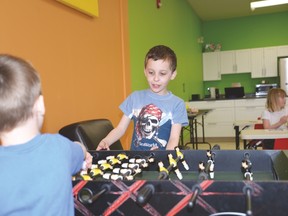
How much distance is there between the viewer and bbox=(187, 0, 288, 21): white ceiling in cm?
680

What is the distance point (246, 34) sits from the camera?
806 cm

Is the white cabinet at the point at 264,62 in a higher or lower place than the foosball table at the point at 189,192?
higher

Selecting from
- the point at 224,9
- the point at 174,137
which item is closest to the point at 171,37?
the point at 224,9

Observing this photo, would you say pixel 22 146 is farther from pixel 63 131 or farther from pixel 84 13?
pixel 84 13

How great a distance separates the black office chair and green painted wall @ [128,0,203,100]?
1.40 meters

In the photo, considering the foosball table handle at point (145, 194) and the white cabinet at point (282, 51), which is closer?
the foosball table handle at point (145, 194)

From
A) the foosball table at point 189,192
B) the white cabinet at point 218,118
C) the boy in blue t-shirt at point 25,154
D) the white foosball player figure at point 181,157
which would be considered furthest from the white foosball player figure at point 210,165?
the white cabinet at point 218,118

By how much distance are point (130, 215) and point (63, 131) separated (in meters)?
1.14

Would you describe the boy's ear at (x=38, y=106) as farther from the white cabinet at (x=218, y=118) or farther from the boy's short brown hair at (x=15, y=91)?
the white cabinet at (x=218, y=118)

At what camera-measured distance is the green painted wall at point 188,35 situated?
3801 millimetres

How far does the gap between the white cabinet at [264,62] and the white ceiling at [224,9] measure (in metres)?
0.97

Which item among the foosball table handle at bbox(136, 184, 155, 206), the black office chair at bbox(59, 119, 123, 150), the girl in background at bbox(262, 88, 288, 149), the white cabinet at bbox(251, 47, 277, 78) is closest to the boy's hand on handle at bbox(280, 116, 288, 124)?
the girl in background at bbox(262, 88, 288, 149)

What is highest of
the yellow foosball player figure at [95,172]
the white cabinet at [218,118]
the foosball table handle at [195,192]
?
the foosball table handle at [195,192]

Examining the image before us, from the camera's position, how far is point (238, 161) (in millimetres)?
1392
